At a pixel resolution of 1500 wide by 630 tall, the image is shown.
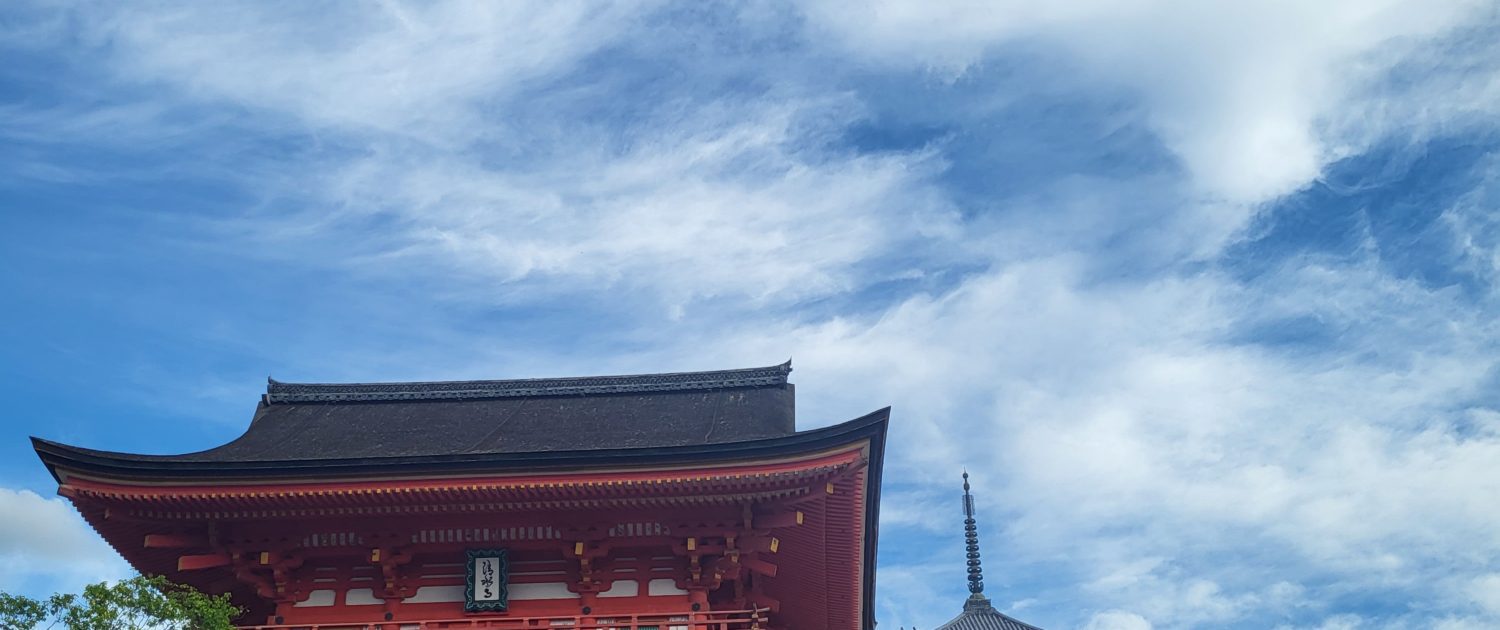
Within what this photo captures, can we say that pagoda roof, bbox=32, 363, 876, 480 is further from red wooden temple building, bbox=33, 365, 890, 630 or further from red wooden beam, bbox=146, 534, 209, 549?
red wooden beam, bbox=146, 534, 209, 549

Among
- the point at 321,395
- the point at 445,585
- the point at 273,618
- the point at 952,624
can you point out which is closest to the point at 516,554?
the point at 445,585

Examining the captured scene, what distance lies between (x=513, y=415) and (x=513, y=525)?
5849 mm

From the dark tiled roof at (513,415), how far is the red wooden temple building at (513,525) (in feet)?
0.98

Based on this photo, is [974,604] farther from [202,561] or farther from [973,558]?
[202,561]

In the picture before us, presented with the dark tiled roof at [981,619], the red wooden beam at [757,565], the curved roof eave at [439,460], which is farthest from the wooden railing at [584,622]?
the dark tiled roof at [981,619]

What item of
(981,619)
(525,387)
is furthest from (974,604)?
(525,387)

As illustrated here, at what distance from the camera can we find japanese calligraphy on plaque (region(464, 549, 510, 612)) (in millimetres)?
18594

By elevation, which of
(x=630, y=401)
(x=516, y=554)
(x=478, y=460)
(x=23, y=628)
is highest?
(x=630, y=401)

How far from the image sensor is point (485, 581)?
18.8m

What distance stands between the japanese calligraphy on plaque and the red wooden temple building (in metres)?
0.03

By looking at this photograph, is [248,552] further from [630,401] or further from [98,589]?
[630,401]

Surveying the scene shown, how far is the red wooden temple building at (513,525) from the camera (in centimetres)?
1747

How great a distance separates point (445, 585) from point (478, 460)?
9.90 feet

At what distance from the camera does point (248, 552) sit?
1878 cm
